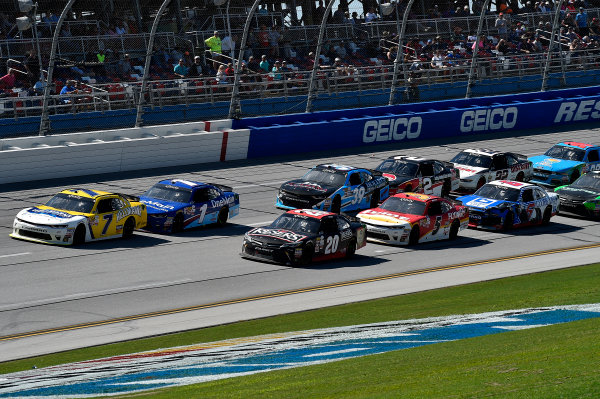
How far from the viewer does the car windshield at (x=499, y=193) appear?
88.0 ft

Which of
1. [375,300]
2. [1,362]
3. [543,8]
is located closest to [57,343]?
[1,362]

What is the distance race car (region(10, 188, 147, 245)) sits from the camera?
22172 millimetres

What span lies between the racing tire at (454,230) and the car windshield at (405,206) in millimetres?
1040

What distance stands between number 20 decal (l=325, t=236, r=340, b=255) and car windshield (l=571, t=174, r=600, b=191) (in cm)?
1022

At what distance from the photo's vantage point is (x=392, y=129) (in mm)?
38406

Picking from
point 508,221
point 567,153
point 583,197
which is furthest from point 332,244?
point 567,153

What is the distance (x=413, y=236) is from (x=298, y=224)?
3.52m

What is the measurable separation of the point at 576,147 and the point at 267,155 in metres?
10.7

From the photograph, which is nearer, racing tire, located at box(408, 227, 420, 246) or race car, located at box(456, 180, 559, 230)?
racing tire, located at box(408, 227, 420, 246)

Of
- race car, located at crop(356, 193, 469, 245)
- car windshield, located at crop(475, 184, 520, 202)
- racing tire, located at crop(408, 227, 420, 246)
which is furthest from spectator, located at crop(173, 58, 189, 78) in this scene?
racing tire, located at crop(408, 227, 420, 246)

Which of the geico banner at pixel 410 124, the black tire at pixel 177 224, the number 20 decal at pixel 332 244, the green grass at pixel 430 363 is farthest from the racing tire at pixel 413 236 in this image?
the geico banner at pixel 410 124

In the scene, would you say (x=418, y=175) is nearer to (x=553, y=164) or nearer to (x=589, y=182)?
(x=589, y=182)

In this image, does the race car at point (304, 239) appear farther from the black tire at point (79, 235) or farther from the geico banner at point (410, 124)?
the geico banner at point (410, 124)

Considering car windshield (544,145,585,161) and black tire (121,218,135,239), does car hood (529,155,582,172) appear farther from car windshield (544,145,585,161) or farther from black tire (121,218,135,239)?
black tire (121,218,135,239)
